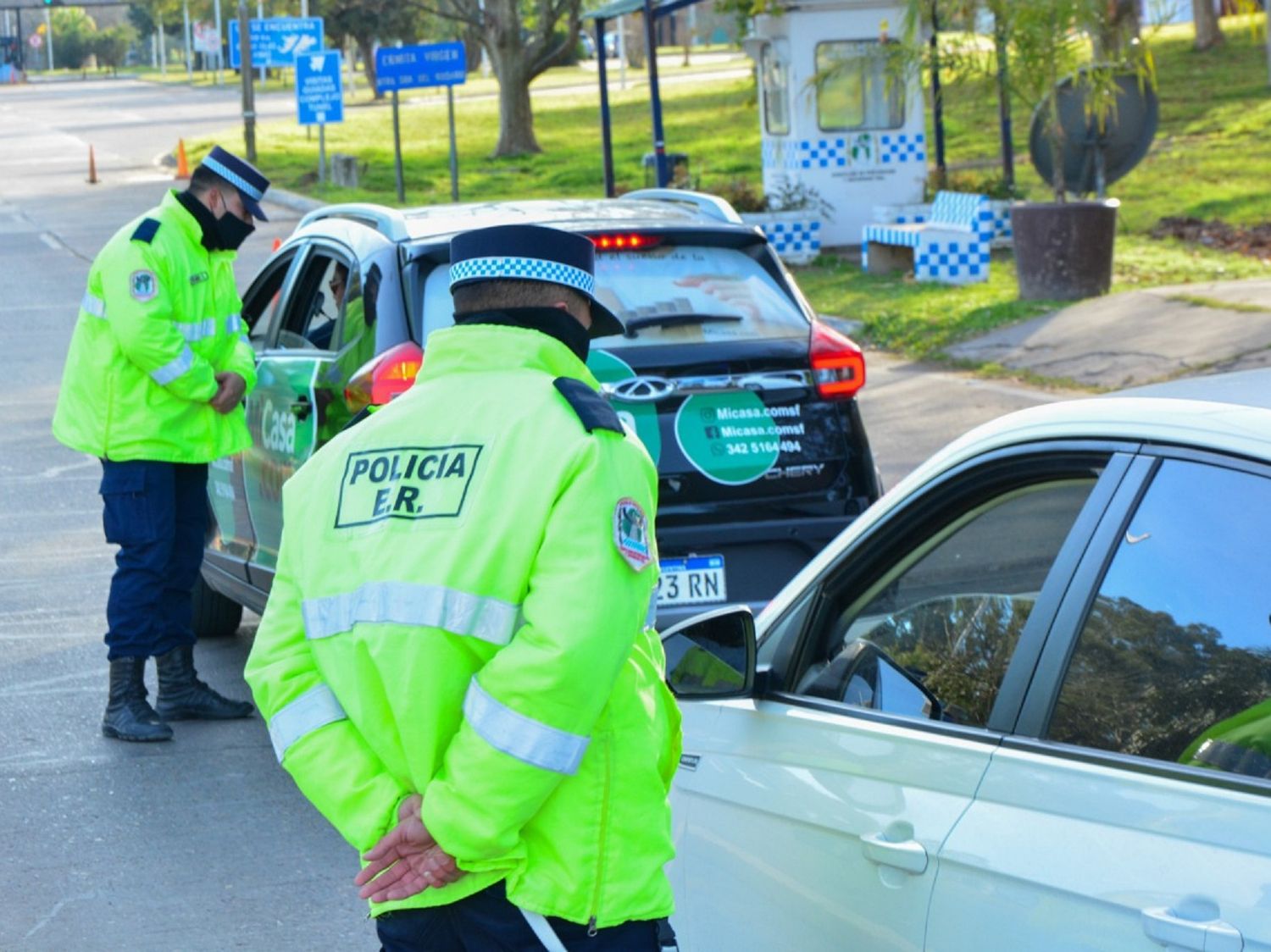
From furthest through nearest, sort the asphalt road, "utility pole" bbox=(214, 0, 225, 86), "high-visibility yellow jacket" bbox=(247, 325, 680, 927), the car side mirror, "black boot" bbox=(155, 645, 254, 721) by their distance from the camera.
Answer: "utility pole" bbox=(214, 0, 225, 86), "black boot" bbox=(155, 645, 254, 721), the asphalt road, the car side mirror, "high-visibility yellow jacket" bbox=(247, 325, 680, 927)

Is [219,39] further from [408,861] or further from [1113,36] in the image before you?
[408,861]

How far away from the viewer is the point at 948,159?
102 feet

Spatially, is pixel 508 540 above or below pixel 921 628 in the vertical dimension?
above

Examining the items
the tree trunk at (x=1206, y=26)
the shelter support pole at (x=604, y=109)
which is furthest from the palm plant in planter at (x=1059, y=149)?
the tree trunk at (x=1206, y=26)

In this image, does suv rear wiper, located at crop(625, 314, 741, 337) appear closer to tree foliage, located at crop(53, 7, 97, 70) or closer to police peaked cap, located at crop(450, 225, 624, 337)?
police peaked cap, located at crop(450, 225, 624, 337)

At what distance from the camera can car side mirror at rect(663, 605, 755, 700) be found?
3.20 metres

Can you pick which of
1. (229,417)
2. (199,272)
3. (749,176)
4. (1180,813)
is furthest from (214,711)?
(749,176)

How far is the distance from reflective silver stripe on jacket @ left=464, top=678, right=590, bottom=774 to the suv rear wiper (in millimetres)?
3724

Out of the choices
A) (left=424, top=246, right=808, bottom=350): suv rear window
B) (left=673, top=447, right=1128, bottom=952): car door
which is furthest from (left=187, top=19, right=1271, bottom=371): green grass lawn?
(left=673, top=447, right=1128, bottom=952): car door

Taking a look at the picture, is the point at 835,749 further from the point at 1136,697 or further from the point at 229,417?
the point at 229,417

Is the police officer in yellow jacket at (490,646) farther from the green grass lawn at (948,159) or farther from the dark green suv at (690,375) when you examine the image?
the green grass lawn at (948,159)

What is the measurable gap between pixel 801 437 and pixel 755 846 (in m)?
3.28

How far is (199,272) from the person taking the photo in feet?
21.5

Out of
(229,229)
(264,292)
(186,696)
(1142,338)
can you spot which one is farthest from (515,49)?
(186,696)
